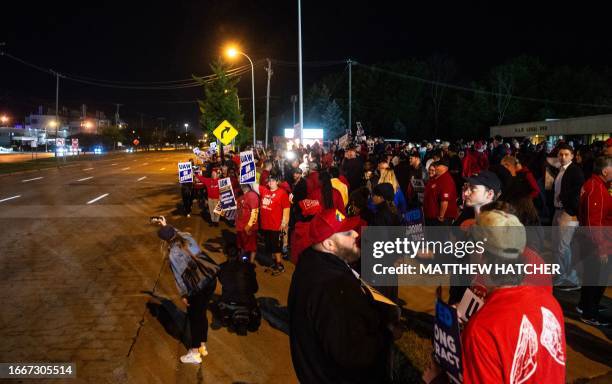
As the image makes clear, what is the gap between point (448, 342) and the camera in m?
2.34

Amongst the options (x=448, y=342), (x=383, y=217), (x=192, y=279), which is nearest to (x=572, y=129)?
(x=383, y=217)

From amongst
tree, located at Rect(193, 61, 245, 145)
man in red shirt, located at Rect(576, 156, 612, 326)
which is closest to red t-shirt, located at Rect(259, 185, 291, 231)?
man in red shirt, located at Rect(576, 156, 612, 326)

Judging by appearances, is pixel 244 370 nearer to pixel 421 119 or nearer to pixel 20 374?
pixel 20 374

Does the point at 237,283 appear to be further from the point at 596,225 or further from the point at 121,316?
the point at 596,225

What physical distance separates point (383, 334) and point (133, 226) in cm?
1137

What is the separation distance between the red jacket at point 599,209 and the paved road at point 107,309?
3.72 meters

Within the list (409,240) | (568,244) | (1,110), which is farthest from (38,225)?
(1,110)

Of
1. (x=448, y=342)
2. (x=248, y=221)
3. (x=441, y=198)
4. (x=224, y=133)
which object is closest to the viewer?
(x=448, y=342)

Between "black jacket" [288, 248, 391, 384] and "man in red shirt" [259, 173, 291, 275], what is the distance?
18.6 ft

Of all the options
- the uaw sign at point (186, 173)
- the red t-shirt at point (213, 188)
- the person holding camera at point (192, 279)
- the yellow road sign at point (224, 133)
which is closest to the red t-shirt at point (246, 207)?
the person holding camera at point (192, 279)

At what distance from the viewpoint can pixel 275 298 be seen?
23.2 feet

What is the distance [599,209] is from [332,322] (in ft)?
14.6

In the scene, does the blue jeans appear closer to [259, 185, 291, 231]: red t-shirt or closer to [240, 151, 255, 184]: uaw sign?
[259, 185, 291, 231]: red t-shirt

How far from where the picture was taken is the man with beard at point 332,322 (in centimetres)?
243
